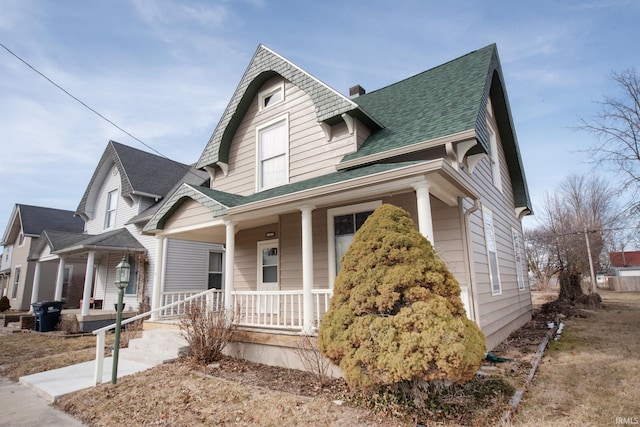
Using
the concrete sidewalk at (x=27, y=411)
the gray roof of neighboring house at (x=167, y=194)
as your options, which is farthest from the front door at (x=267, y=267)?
the gray roof of neighboring house at (x=167, y=194)

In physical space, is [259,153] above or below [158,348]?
above

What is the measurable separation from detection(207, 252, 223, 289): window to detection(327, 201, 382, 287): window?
1036cm

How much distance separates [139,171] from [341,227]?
14.1m

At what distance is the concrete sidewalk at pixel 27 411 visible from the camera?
174 inches

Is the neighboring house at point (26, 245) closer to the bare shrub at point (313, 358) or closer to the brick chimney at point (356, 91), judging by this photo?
the brick chimney at point (356, 91)

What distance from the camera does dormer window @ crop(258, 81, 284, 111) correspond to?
9.38 meters

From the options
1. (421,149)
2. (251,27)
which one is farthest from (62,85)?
(421,149)

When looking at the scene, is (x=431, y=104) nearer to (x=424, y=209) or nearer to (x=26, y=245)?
(x=424, y=209)

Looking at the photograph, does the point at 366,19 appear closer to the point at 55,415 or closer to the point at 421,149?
the point at 421,149

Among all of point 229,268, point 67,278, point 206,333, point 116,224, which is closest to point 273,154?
point 229,268

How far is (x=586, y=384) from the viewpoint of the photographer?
4.83 m

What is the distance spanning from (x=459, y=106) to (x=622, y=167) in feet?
33.3

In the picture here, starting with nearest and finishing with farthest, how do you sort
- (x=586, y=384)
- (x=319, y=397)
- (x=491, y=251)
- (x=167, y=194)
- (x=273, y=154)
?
1. (x=319, y=397)
2. (x=586, y=384)
3. (x=491, y=251)
4. (x=273, y=154)
5. (x=167, y=194)

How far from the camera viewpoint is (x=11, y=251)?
25.6 metres
